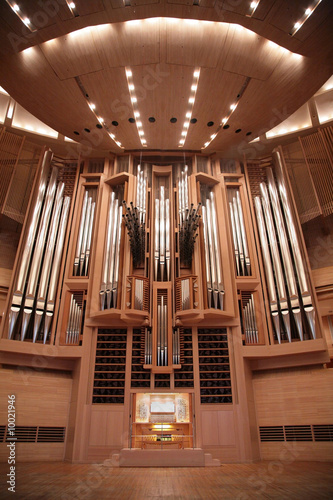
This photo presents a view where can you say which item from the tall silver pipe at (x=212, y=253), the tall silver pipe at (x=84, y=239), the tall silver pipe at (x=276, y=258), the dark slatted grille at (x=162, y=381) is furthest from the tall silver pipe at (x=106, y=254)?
the tall silver pipe at (x=276, y=258)

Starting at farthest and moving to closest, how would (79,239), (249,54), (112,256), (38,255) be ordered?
(79,239) < (112,256) < (38,255) < (249,54)

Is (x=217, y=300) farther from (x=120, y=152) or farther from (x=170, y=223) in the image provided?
(x=120, y=152)

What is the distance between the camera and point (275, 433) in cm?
752

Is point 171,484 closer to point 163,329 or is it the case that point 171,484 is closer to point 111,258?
point 163,329

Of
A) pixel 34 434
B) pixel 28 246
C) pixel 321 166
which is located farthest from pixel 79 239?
pixel 321 166

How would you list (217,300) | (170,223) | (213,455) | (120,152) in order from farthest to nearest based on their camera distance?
(120,152) → (170,223) → (217,300) → (213,455)

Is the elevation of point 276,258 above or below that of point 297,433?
above

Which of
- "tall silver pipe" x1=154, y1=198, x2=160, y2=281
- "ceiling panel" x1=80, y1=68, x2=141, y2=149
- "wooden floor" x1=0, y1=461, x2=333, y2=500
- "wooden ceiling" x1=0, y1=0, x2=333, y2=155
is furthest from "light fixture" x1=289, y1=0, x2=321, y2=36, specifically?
"wooden floor" x1=0, y1=461, x2=333, y2=500

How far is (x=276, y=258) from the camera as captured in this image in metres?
8.42

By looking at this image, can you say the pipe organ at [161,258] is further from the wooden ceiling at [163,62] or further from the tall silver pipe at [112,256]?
the wooden ceiling at [163,62]

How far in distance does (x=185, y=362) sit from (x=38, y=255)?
4.44m

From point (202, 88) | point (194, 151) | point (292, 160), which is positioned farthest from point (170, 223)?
point (292, 160)

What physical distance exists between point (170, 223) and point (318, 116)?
5.35 m

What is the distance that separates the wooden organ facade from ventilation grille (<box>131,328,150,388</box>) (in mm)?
33
